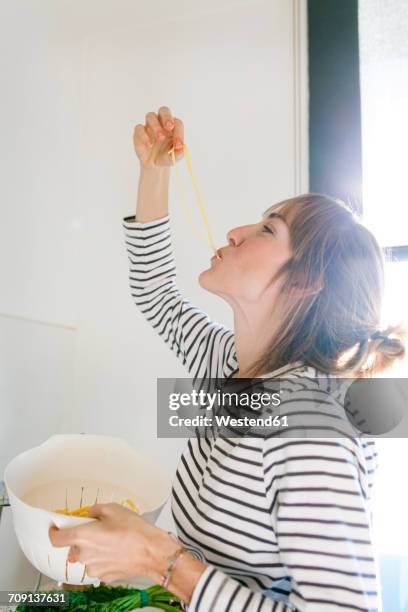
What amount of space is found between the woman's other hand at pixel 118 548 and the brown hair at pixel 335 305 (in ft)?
0.95

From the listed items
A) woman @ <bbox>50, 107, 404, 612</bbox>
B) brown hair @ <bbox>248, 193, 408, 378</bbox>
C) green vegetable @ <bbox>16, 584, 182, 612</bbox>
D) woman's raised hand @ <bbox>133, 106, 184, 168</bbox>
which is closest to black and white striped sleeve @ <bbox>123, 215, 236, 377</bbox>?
woman @ <bbox>50, 107, 404, 612</bbox>

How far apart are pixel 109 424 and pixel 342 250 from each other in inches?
33.0

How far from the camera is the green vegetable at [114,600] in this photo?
28.4 inches

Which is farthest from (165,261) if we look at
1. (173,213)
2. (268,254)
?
(173,213)

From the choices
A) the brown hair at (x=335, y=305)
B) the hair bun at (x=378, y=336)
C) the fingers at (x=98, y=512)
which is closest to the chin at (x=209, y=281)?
the brown hair at (x=335, y=305)

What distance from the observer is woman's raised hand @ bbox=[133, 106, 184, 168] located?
972 millimetres

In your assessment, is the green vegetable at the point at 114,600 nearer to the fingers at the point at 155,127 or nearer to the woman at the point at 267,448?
the woman at the point at 267,448

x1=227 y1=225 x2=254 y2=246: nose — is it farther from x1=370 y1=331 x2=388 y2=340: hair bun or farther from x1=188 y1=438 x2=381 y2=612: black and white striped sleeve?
x1=188 y1=438 x2=381 y2=612: black and white striped sleeve

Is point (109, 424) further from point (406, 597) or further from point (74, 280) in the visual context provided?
point (406, 597)

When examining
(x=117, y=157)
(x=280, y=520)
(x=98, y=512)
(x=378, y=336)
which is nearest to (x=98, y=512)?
(x=98, y=512)

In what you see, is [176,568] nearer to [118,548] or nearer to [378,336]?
[118,548]

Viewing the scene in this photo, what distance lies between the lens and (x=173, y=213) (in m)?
1.41
